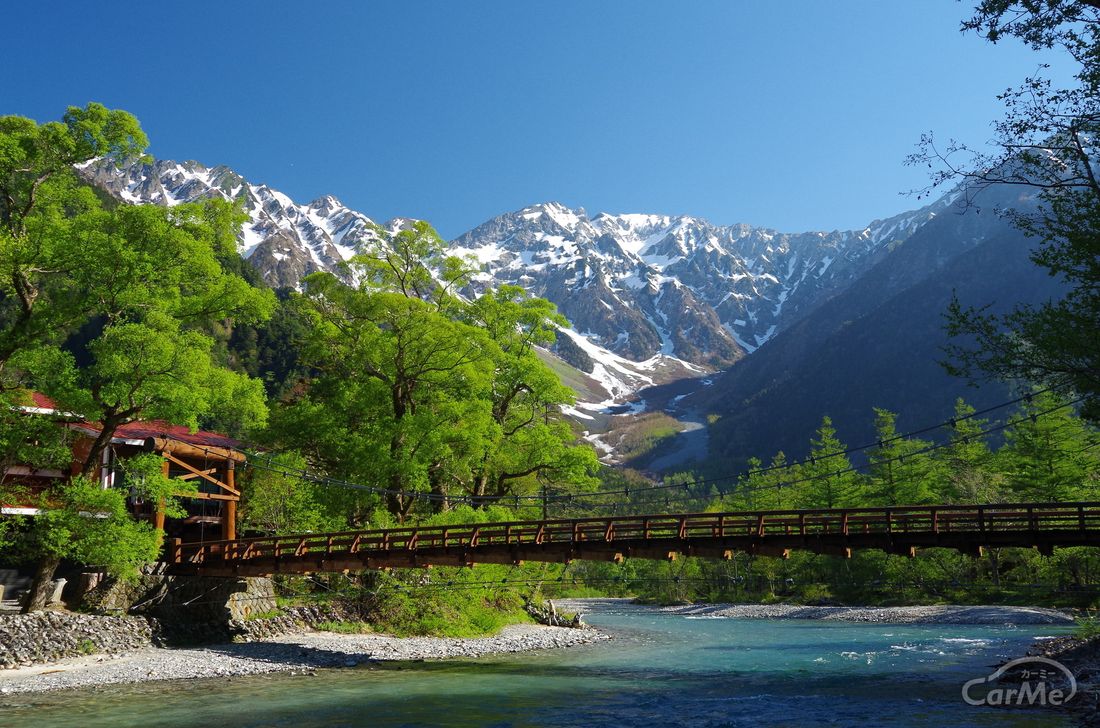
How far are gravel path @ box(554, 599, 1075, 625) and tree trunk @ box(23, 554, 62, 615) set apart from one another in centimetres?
4191

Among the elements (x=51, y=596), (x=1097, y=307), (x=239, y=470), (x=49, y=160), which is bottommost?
(x=51, y=596)

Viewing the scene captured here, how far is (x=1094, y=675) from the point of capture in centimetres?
1966

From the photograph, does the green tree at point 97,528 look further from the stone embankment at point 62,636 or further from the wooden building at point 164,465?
the wooden building at point 164,465

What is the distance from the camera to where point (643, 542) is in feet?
82.2

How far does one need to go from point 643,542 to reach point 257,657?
1218cm

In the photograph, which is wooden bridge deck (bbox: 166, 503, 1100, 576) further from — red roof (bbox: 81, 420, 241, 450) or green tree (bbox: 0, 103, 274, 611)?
green tree (bbox: 0, 103, 274, 611)

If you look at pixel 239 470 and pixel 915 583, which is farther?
pixel 915 583

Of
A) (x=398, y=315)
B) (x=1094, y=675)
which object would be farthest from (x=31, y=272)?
(x=1094, y=675)

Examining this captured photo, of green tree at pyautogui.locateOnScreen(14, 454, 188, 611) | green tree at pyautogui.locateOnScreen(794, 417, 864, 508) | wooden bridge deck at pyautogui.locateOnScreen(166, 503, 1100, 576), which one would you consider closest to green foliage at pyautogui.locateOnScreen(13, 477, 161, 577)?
green tree at pyautogui.locateOnScreen(14, 454, 188, 611)

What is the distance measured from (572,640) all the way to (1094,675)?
64.2ft

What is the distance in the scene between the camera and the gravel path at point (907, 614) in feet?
142

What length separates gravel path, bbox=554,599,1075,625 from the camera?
1705 inches

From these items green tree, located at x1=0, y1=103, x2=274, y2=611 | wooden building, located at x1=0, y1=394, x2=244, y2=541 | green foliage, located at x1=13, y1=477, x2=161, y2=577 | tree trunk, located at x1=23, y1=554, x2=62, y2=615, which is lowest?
tree trunk, located at x1=23, y1=554, x2=62, y2=615

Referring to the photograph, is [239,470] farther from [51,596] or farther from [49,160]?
[49,160]
